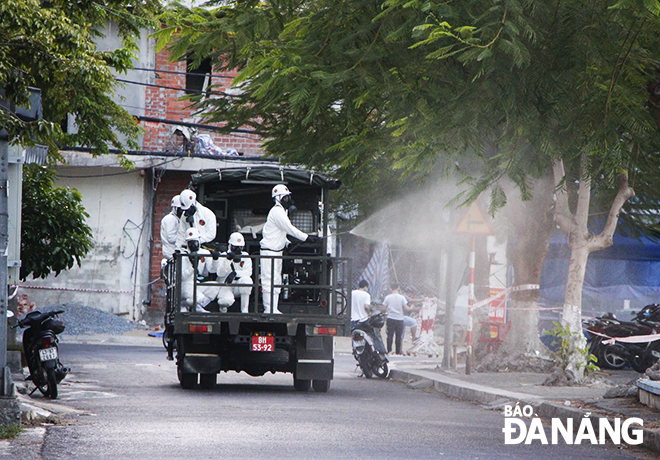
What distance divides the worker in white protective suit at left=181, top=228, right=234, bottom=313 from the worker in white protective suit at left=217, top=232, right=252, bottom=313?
0.11m

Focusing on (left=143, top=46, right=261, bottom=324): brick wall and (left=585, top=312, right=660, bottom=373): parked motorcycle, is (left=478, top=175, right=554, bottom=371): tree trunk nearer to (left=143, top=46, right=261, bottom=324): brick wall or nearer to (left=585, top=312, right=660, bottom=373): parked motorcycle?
(left=585, top=312, right=660, bottom=373): parked motorcycle

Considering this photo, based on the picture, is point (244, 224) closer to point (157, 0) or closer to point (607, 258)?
point (157, 0)

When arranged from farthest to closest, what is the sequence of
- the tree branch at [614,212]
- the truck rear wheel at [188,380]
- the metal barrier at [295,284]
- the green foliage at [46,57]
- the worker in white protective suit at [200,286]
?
→ the tree branch at [614,212] → the truck rear wheel at [188,380] → the worker in white protective suit at [200,286] → the metal barrier at [295,284] → the green foliage at [46,57]

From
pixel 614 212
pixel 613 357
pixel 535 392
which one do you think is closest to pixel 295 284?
pixel 535 392

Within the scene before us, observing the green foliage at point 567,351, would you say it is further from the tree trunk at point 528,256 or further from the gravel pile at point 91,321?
the gravel pile at point 91,321

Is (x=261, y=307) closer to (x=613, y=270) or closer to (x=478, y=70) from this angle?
(x=478, y=70)

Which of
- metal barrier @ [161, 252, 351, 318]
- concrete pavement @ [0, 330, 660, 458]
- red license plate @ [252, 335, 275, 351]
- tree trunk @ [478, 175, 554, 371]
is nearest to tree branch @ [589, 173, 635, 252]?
tree trunk @ [478, 175, 554, 371]

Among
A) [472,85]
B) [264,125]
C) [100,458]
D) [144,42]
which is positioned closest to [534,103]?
[472,85]

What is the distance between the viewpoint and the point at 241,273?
1145 cm

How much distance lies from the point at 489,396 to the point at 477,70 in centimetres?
517

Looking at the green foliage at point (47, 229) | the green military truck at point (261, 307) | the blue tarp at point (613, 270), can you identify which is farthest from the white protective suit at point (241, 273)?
the blue tarp at point (613, 270)

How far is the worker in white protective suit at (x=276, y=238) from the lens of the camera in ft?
37.6

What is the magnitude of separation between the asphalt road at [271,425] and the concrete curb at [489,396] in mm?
229

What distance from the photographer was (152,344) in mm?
20172
